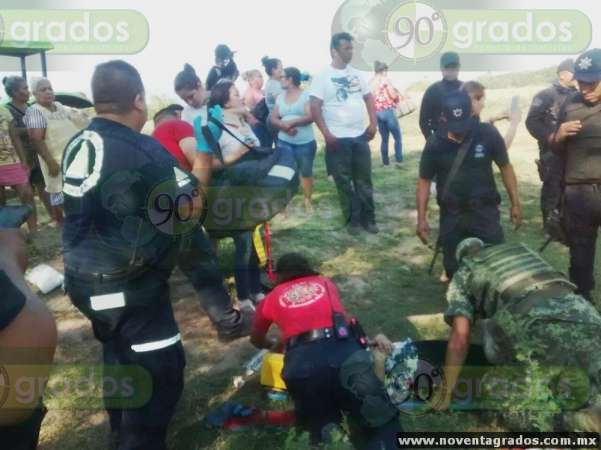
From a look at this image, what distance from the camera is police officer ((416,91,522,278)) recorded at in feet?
14.5

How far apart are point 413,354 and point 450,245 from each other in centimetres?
155

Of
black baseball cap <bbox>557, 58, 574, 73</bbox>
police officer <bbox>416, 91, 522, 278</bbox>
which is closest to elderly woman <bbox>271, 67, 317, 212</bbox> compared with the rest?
police officer <bbox>416, 91, 522, 278</bbox>

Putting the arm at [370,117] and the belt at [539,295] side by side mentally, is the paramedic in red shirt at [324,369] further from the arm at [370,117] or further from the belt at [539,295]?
the arm at [370,117]

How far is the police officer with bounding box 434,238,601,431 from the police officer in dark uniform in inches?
44.0

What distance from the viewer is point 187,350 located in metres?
4.27

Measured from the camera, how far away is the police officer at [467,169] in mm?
4418

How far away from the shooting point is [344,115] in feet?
20.2

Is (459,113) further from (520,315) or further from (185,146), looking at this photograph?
(185,146)

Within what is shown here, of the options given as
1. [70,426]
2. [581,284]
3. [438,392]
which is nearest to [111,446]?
[70,426]

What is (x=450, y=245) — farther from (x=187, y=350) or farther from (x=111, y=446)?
(x=111, y=446)

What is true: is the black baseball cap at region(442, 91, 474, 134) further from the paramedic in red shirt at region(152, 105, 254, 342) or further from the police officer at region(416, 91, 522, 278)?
the paramedic in red shirt at region(152, 105, 254, 342)

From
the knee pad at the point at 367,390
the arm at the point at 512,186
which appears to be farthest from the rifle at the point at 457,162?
the knee pad at the point at 367,390

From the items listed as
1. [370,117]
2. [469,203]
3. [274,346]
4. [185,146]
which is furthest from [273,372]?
[370,117]

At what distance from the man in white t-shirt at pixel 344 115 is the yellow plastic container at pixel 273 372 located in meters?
3.11
